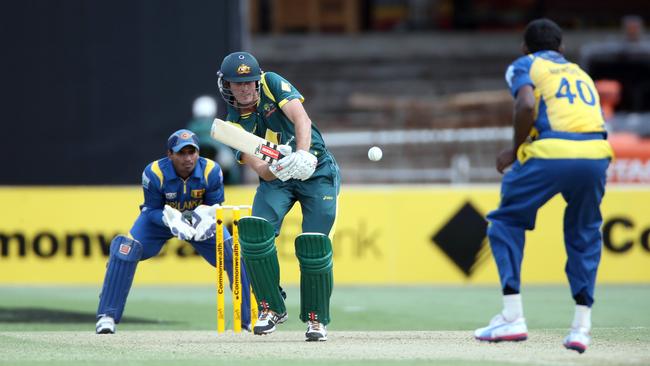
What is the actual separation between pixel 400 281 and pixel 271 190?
5657 millimetres

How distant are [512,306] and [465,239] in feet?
20.3

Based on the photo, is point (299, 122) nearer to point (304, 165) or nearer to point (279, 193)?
point (304, 165)

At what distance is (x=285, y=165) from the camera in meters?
7.70

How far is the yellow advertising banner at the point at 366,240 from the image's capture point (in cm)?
1339

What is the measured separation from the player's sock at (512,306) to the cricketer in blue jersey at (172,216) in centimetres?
224

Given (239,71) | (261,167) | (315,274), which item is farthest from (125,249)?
(239,71)

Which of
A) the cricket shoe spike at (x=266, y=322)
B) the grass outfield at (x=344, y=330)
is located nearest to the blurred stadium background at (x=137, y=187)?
the grass outfield at (x=344, y=330)

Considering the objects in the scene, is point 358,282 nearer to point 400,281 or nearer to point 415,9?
point 400,281

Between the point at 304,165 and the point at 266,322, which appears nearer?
the point at 304,165

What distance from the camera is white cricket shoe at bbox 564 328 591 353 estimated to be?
7141 mm

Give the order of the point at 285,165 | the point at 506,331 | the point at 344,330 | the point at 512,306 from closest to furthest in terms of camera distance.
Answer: the point at 512,306
the point at 506,331
the point at 285,165
the point at 344,330

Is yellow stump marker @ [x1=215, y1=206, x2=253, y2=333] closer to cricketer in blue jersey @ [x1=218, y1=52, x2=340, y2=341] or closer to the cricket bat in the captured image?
cricketer in blue jersey @ [x1=218, y1=52, x2=340, y2=341]

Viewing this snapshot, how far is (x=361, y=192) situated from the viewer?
13633 millimetres

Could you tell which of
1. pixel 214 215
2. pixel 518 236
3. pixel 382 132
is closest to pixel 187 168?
pixel 214 215
